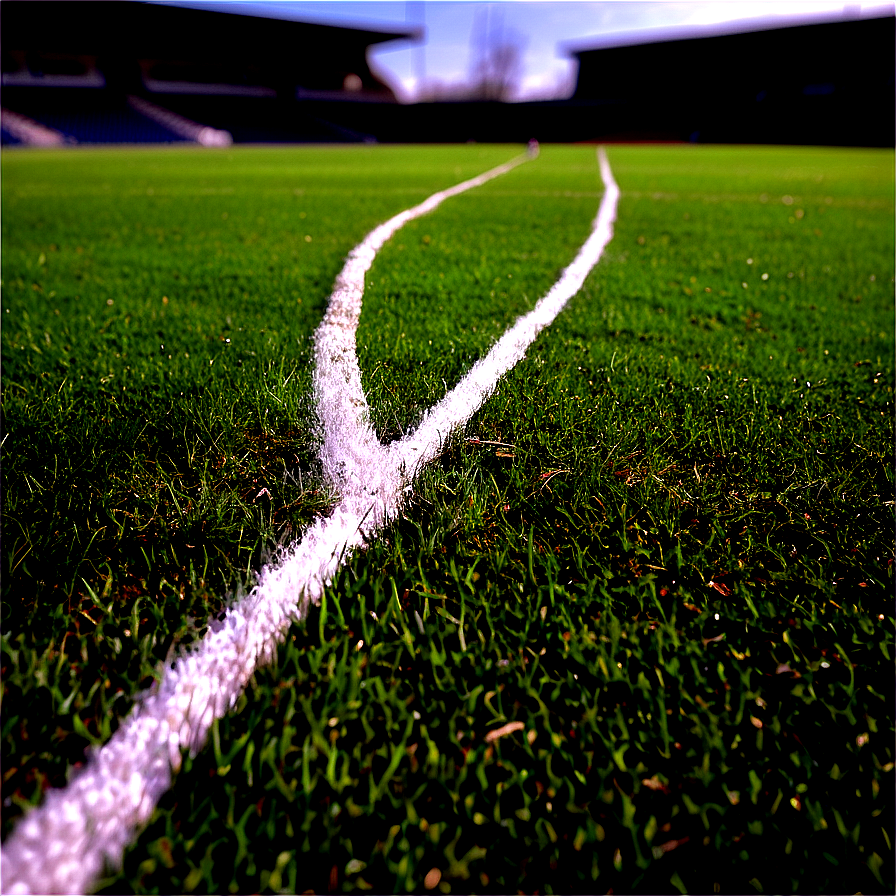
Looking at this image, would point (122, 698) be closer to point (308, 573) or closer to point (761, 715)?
point (308, 573)

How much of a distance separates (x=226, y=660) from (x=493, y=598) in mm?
600

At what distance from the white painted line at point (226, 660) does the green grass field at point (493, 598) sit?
0.04 metres

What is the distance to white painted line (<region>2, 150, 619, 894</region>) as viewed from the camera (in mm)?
913

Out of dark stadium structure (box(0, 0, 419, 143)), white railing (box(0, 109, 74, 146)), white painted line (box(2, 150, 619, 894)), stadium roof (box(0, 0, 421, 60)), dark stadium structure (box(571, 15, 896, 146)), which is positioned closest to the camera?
white painted line (box(2, 150, 619, 894))

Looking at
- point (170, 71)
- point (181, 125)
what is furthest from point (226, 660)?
point (170, 71)

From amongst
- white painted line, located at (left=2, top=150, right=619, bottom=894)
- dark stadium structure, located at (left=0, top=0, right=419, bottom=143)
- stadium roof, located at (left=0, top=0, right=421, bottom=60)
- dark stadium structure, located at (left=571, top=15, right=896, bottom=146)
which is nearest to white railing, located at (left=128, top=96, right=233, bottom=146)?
dark stadium structure, located at (left=0, top=0, right=419, bottom=143)

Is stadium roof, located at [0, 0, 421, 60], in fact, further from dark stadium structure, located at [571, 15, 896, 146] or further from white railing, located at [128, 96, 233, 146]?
dark stadium structure, located at [571, 15, 896, 146]

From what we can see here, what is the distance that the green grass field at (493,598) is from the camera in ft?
3.12

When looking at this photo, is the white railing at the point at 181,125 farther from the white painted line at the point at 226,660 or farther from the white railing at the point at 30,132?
the white painted line at the point at 226,660

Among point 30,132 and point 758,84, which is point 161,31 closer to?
point 30,132

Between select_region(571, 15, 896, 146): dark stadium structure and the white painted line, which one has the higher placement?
select_region(571, 15, 896, 146): dark stadium structure

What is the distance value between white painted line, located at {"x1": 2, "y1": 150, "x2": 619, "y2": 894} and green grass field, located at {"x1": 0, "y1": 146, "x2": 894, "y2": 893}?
4cm

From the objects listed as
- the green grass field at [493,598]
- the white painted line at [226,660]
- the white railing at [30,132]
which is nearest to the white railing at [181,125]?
the white railing at [30,132]

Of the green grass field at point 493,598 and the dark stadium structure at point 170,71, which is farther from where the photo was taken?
the dark stadium structure at point 170,71
